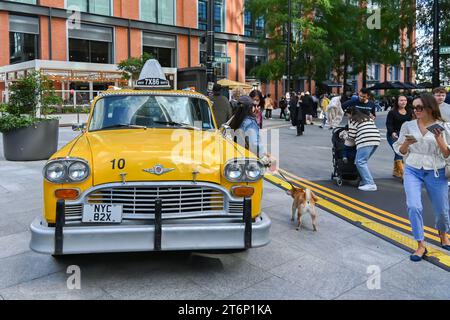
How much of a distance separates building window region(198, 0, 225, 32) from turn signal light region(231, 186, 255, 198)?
39.9 m

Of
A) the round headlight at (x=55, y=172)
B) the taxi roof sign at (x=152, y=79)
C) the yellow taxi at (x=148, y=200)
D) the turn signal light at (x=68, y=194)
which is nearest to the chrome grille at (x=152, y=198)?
the yellow taxi at (x=148, y=200)

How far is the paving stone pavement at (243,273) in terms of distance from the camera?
13.2 feet

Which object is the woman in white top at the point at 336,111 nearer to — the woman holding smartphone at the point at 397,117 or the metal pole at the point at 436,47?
the woman holding smartphone at the point at 397,117

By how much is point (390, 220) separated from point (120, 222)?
13.4 feet

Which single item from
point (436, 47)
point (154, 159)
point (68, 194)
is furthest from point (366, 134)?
point (436, 47)

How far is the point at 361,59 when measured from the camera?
1303 inches

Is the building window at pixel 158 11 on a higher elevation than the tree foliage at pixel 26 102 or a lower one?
higher

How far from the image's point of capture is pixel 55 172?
405cm

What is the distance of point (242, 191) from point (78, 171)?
145 cm

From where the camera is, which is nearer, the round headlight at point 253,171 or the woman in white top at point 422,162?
the round headlight at point 253,171

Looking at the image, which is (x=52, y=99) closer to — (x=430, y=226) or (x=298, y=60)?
(x=430, y=226)

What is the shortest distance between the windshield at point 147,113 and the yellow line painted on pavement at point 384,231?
2429 millimetres

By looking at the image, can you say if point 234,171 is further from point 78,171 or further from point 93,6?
point 93,6
